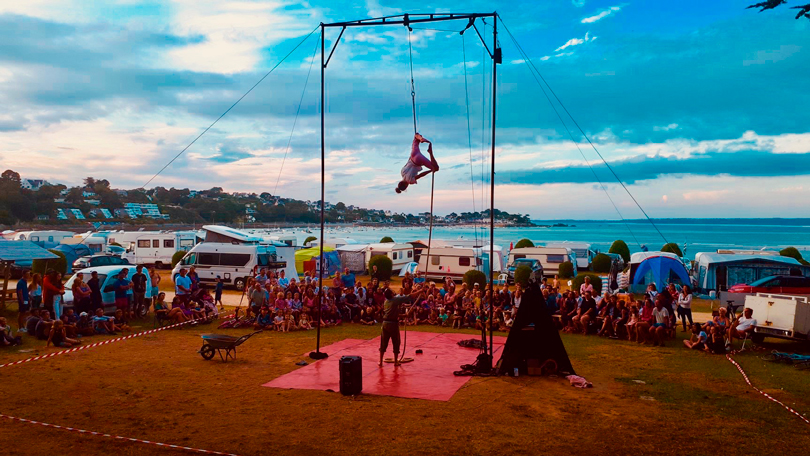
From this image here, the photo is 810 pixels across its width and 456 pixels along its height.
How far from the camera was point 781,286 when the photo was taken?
19.4 metres

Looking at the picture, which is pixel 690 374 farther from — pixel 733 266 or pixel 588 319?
pixel 733 266

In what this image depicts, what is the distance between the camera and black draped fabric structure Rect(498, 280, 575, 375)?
10.5 m

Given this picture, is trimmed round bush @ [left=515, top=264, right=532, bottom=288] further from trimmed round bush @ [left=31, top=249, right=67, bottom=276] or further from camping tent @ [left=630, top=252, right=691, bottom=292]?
trimmed round bush @ [left=31, top=249, right=67, bottom=276]

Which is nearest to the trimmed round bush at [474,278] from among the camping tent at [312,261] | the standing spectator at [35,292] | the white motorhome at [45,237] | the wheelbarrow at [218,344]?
the camping tent at [312,261]

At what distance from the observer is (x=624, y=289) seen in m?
25.3

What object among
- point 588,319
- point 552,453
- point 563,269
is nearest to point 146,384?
point 552,453

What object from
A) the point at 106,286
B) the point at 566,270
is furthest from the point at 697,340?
the point at 566,270

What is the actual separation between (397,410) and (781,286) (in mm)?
17442

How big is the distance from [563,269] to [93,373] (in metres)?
26.8

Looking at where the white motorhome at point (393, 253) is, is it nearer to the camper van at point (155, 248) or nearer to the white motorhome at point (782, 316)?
the camper van at point (155, 248)

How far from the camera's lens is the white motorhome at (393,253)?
3316 cm

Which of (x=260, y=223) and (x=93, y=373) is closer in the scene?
(x=93, y=373)

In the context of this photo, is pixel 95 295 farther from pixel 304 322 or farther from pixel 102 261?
pixel 102 261

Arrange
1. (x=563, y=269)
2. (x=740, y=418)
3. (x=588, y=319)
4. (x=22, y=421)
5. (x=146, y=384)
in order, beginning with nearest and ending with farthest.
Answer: (x=22, y=421), (x=740, y=418), (x=146, y=384), (x=588, y=319), (x=563, y=269)
